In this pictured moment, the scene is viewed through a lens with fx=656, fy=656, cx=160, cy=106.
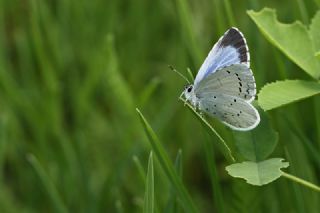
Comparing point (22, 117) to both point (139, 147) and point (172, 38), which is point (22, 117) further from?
point (172, 38)

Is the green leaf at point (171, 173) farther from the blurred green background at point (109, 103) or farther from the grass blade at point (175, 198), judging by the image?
the blurred green background at point (109, 103)

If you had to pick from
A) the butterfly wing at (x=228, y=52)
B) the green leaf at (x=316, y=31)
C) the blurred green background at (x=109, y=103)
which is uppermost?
the butterfly wing at (x=228, y=52)

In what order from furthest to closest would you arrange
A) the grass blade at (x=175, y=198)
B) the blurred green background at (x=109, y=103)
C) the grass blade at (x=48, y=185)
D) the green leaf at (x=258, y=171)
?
the blurred green background at (x=109, y=103) → the grass blade at (x=48, y=185) → the grass blade at (x=175, y=198) → the green leaf at (x=258, y=171)

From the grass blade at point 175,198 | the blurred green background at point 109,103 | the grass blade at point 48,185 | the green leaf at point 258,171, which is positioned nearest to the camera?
the green leaf at point 258,171

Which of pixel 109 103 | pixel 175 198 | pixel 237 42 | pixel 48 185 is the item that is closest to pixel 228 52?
pixel 237 42

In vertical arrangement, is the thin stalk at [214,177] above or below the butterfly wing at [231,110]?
below

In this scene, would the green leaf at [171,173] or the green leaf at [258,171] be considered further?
the green leaf at [171,173]

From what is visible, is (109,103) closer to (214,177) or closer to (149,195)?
(214,177)

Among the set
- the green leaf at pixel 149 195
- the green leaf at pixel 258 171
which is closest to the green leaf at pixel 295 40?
the green leaf at pixel 258 171

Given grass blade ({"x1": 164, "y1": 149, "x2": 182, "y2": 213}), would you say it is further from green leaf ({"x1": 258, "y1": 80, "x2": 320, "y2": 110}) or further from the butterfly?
green leaf ({"x1": 258, "y1": 80, "x2": 320, "y2": 110})
